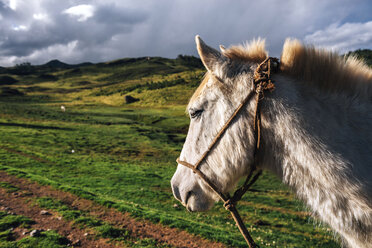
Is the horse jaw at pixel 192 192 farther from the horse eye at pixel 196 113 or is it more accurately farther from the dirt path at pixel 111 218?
the dirt path at pixel 111 218

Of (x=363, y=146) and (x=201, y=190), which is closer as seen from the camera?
(x=363, y=146)

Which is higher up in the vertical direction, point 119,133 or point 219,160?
point 219,160

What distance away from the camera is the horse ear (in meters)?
2.48

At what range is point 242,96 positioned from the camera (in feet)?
7.84

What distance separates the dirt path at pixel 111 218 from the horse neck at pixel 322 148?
6.24 m

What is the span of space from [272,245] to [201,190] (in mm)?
7651

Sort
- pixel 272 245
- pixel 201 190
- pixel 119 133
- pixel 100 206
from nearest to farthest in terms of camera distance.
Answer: pixel 201 190 → pixel 272 245 → pixel 100 206 → pixel 119 133

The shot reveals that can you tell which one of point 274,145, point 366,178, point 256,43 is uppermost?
point 256,43

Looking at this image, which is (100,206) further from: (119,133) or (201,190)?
(119,133)

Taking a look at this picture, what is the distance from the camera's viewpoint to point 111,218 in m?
9.17

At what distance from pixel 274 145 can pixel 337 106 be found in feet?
2.22

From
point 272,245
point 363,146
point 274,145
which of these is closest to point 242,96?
point 274,145

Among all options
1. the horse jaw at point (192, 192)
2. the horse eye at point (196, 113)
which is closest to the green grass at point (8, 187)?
the horse jaw at point (192, 192)

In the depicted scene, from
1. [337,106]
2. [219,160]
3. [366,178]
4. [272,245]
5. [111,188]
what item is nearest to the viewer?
[366,178]
